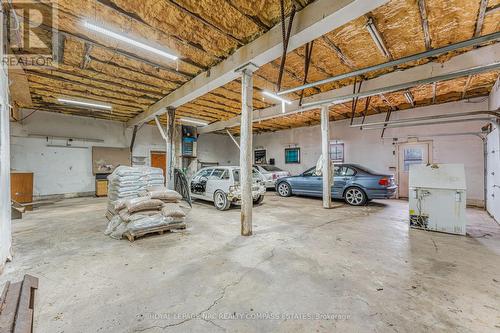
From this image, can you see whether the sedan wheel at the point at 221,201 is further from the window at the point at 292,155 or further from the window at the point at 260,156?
the window at the point at 260,156

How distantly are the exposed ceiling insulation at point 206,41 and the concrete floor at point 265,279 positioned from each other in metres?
3.37

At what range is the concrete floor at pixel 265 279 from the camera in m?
1.61

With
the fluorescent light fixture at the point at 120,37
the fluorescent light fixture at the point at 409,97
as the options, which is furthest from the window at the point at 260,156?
the fluorescent light fixture at the point at 120,37

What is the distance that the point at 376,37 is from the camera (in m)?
3.37

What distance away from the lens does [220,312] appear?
1.70 metres

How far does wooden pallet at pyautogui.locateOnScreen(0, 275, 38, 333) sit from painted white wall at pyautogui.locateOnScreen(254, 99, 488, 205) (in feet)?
31.2

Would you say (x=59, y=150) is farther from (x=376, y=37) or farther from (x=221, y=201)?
(x=376, y=37)

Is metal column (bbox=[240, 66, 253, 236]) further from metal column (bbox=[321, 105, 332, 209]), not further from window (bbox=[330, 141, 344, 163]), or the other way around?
window (bbox=[330, 141, 344, 163])

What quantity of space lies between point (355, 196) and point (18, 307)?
7.02 meters

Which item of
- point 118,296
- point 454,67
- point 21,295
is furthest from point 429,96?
point 21,295

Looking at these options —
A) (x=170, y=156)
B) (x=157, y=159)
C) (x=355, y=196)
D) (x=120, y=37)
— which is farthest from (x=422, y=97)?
(x=157, y=159)

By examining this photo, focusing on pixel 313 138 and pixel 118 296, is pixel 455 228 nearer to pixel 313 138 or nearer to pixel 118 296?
pixel 118 296

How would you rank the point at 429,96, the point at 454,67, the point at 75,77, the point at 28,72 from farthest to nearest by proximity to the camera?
the point at 429,96 → the point at 75,77 → the point at 28,72 → the point at 454,67

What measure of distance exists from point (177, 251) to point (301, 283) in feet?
5.89
